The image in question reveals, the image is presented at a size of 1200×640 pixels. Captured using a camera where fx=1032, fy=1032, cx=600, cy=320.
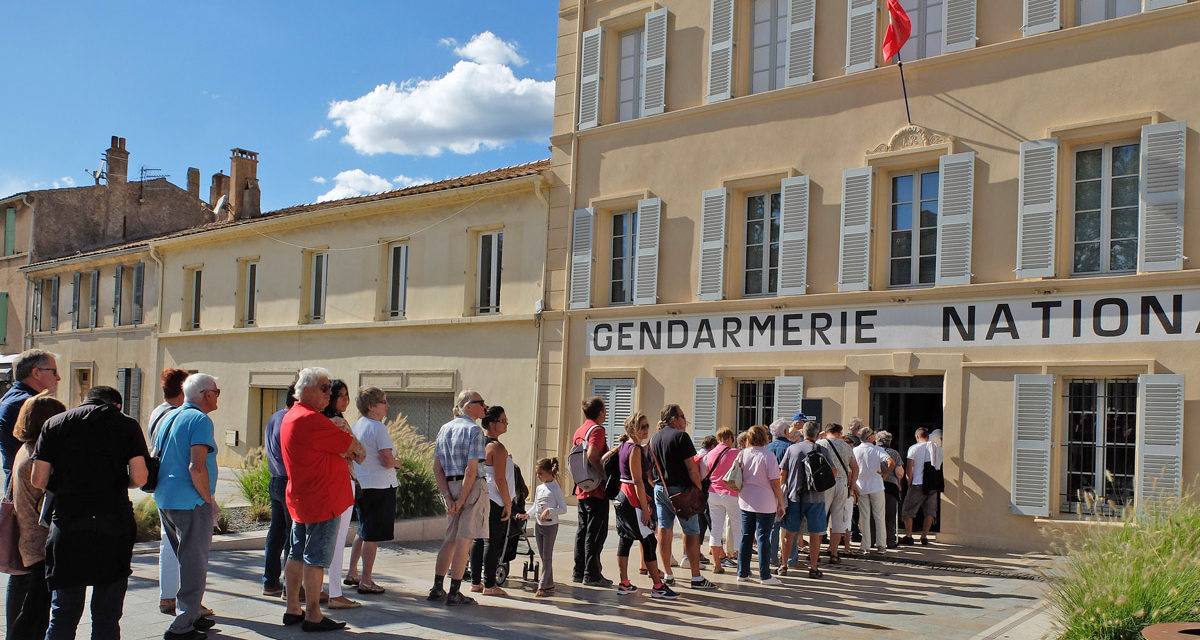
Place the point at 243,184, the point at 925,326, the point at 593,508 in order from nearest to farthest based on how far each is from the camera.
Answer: the point at 593,508 → the point at 925,326 → the point at 243,184

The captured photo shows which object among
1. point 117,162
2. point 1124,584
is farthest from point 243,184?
point 1124,584

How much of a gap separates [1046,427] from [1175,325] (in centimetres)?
179

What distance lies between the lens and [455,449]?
7.96m

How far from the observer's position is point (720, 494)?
1029 cm

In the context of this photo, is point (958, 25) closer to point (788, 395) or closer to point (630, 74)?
point (788, 395)

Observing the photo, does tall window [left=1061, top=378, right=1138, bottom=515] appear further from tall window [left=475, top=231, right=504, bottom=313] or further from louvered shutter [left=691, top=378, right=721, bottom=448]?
tall window [left=475, top=231, right=504, bottom=313]

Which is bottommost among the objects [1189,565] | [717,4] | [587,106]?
[1189,565]

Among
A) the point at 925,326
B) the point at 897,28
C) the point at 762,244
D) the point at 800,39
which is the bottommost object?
the point at 925,326

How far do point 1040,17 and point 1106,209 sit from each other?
Result: 2.47 m

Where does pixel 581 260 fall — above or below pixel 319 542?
above

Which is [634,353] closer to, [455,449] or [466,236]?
[466,236]

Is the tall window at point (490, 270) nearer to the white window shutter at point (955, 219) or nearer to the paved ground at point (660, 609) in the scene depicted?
the white window shutter at point (955, 219)

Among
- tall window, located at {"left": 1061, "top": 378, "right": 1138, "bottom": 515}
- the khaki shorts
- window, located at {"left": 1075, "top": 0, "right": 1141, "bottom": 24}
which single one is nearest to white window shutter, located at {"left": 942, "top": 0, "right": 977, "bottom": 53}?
window, located at {"left": 1075, "top": 0, "right": 1141, "bottom": 24}

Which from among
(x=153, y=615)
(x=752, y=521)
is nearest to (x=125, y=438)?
(x=153, y=615)
